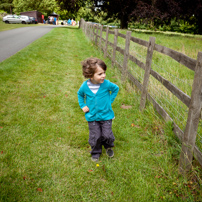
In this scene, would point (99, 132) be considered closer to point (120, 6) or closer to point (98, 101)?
point (98, 101)

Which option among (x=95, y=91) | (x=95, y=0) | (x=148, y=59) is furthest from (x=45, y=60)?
(x=95, y=0)

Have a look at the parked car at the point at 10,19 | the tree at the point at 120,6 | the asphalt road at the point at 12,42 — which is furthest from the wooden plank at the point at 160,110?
the parked car at the point at 10,19

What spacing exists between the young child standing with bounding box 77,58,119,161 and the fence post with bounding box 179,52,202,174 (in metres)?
1.00

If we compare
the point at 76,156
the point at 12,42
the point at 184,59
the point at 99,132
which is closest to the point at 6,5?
the point at 12,42

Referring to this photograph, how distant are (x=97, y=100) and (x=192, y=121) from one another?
1225 mm

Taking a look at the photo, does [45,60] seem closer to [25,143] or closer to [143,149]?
[25,143]

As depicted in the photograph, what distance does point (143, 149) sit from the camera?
140 inches

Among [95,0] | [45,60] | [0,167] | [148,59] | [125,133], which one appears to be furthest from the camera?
[95,0]

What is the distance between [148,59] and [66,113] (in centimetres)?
204

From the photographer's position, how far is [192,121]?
261 cm

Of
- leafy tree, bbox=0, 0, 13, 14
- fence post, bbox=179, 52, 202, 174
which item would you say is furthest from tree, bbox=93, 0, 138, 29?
leafy tree, bbox=0, 0, 13, 14

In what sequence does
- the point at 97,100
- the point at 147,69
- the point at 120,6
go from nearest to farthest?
the point at 97,100
the point at 147,69
the point at 120,6

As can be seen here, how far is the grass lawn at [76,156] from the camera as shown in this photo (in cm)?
263

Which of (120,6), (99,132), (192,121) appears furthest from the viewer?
(120,6)
